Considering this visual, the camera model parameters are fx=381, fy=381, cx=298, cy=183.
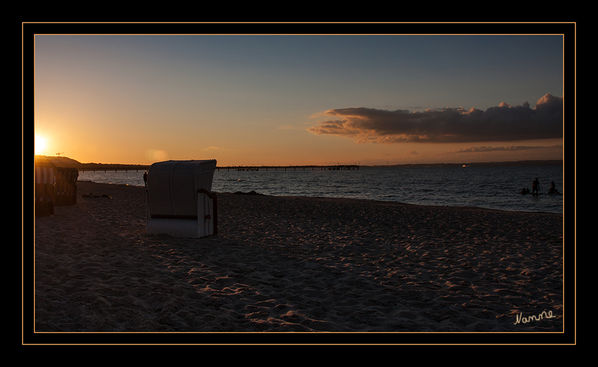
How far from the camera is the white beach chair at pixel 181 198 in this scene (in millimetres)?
9922

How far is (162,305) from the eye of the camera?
16.7ft

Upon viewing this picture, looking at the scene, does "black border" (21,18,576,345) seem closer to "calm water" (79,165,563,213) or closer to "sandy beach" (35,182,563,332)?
"sandy beach" (35,182,563,332)

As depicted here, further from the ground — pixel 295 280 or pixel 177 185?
pixel 177 185

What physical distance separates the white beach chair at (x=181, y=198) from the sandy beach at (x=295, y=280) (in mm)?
358

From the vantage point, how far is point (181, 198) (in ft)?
33.0

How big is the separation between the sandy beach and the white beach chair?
1.17 feet

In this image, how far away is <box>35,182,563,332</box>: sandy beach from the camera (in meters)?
4.67

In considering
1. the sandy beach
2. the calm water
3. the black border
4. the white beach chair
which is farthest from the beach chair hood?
the calm water

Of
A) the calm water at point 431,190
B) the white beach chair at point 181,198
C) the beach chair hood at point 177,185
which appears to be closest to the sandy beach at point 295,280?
the white beach chair at point 181,198

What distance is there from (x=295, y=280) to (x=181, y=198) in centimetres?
488

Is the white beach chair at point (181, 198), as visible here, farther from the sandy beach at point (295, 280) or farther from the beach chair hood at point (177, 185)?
the sandy beach at point (295, 280)
